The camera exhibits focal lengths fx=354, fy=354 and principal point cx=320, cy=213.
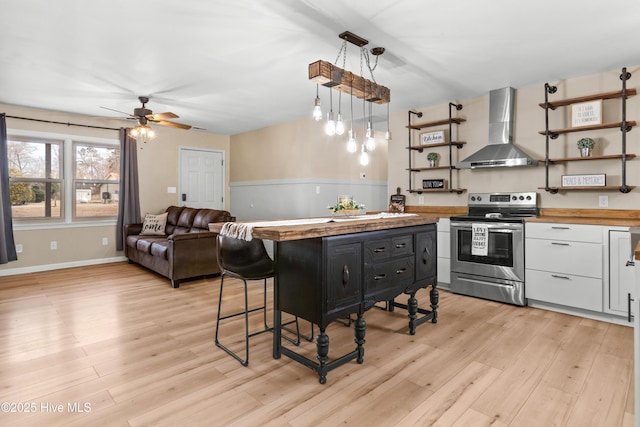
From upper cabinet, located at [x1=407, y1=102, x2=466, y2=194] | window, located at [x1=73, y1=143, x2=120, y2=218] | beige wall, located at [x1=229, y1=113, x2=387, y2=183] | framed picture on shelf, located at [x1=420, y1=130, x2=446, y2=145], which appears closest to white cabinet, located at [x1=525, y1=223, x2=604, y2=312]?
upper cabinet, located at [x1=407, y1=102, x2=466, y2=194]

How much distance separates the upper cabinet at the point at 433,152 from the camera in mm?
4586

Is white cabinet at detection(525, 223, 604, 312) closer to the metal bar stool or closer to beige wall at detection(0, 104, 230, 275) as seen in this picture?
the metal bar stool

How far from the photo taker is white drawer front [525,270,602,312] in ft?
10.5

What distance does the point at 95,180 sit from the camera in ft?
18.9

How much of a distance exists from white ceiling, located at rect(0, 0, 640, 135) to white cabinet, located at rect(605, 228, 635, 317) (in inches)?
63.7

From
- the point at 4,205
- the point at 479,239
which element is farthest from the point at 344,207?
the point at 4,205

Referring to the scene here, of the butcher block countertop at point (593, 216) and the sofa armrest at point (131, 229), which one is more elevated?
the butcher block countertop at point (593, 216)

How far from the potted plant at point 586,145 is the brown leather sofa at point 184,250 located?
13.1ft

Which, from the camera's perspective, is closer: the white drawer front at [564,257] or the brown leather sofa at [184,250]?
the white drawer front at [564,257]

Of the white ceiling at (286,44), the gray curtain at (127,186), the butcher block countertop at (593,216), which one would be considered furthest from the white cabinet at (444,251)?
the gray curtain at (127,186)

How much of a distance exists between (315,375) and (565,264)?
2.66 meters

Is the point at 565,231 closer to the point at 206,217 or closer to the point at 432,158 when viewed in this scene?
A: the point at 432,158

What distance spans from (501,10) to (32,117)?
19.8 ft

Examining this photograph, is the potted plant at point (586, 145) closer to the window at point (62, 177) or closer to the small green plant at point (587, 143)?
the small green plant at point (587, 143)
